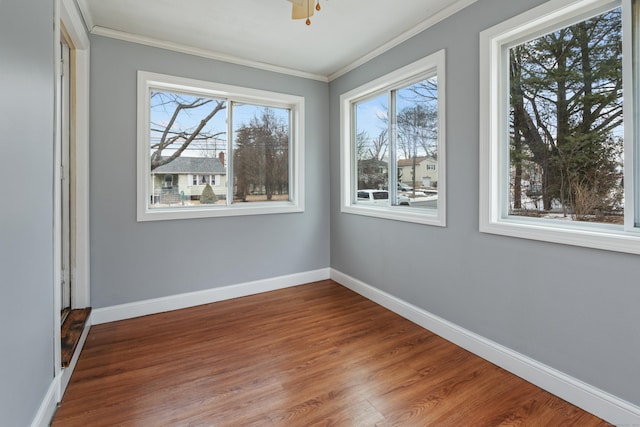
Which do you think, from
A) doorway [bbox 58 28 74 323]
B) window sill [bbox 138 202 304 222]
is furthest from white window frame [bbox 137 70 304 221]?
doorway [bbox 58 28 74 323]

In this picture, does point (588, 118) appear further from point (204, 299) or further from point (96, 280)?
point (96, 280)

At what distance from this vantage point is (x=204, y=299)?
130 inches

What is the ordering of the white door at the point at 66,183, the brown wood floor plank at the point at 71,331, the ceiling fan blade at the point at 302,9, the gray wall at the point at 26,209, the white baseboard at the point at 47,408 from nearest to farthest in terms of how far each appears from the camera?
the gray wall at the point at 26,209 → the white baseboard at the point at 47,408 → the brown wood floor plank at the point at 71,331 → the ceiling fan blade at the point at 302,9 → the white door at the point at 66,183

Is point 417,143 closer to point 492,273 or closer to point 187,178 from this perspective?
point 492,273

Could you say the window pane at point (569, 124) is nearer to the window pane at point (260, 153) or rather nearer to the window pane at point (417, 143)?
the window pane at point (417, 143)

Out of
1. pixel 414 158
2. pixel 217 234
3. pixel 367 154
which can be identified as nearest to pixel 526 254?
pixel 414 158

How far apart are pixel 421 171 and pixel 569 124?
1.19 meters

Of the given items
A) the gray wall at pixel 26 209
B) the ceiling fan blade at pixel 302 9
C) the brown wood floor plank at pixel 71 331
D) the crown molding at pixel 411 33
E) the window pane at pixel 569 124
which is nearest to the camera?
the gray wall at pixel 26 209

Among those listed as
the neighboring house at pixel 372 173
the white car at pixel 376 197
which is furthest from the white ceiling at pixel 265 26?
the white car at pixel 376 197

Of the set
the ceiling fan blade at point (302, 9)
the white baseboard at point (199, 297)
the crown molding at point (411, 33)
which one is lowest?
the white baseboard at point (199, 297)

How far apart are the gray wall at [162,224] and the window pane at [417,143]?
3.88ft

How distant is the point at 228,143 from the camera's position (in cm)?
349

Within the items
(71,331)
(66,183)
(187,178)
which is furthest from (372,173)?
(71,331)

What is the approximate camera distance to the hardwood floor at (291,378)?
169cm
